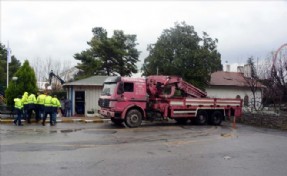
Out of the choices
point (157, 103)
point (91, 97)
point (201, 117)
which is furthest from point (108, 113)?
point (91, 97)

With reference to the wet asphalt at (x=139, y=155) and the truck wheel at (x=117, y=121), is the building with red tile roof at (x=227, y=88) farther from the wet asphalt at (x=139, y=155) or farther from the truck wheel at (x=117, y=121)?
Answer: the wet asphalt at (x=139, y=155)

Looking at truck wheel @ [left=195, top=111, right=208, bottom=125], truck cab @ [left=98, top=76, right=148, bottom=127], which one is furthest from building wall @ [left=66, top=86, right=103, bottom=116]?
truck wheel @ [left=195, top=111, right=208, bottom=125]

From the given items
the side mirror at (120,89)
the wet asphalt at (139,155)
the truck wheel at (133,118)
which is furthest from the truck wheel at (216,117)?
the wet asphalt at (139,155)

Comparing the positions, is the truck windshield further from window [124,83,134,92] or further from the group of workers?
the group of workers

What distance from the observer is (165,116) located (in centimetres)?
1997

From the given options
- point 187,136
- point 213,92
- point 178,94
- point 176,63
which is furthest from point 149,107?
point 213,92

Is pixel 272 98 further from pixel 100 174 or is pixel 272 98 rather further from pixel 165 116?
pixel 100 174

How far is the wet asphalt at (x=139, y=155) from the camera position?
27.3 ft

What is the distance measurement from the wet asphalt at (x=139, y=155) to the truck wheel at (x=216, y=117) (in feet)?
21.9

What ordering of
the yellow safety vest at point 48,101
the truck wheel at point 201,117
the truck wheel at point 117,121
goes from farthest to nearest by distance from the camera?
1. the truck wheel at point 201,117
2. the truck wheel at point 117,121
3. the yellow safety vest at point 48,101

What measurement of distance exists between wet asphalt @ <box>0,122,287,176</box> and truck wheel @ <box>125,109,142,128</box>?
3.99 meters

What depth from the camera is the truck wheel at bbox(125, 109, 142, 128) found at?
19031 millimetres

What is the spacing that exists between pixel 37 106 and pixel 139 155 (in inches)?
454

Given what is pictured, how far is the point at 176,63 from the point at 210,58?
321 centimetres
